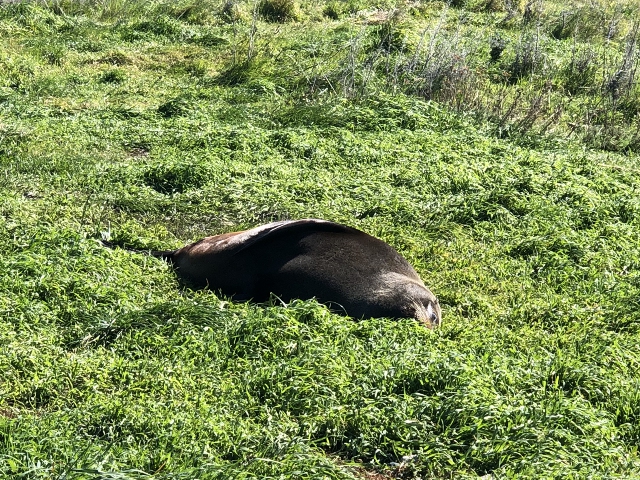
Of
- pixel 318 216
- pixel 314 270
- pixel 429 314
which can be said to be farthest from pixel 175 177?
pixel 429 314

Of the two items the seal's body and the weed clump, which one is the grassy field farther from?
the seal's body

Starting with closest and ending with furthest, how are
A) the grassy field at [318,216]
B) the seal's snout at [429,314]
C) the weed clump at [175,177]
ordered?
the grassy field at [318,216] < the seal's snout at [429,314] < the weed clump at [175,177]

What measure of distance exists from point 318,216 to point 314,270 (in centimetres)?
168

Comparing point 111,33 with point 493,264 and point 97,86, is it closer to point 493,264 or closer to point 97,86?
point 97,86

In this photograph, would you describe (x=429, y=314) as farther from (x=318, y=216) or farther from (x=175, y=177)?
(x=175, y=177)

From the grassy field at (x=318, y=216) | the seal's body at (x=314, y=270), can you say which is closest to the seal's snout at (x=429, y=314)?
the seal's body at (x=314, y=270)

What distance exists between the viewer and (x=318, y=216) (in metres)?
7.30

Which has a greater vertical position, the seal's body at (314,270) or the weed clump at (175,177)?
the seal's body at (314,270)

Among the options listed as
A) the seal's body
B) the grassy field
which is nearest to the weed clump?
the grassy field

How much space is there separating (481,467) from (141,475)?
163 cm

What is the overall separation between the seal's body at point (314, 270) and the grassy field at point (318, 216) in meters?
0.23

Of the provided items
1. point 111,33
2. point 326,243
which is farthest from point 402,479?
point 111,33

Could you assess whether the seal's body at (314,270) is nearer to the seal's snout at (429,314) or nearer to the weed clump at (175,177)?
the seal's snout at (429,314)

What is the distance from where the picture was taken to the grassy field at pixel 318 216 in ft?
13.2
